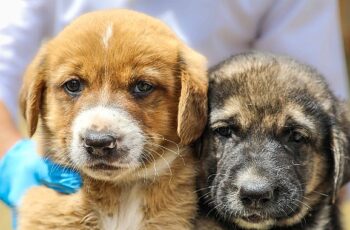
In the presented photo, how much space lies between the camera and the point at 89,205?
12.6ft

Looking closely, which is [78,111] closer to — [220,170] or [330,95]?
[220,170]

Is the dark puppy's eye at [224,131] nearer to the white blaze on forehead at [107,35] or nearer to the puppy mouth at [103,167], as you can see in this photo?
the puppy mouth at [103,167]

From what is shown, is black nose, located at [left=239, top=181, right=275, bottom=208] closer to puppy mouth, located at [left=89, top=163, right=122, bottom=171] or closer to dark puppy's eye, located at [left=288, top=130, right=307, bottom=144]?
dark puppy's eye, located at [left=288, top=130, right=307, bottom=144]

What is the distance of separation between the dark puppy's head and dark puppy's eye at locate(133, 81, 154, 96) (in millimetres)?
392

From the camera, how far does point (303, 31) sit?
492 cm

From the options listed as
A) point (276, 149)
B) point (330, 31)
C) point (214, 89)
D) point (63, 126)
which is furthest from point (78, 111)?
point (330, 31)

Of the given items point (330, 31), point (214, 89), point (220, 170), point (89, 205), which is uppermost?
point (330, 31)

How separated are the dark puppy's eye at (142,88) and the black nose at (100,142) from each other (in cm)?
32

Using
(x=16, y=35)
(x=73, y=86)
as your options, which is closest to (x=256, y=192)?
(x=73, y=86)

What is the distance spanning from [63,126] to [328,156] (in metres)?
1.47

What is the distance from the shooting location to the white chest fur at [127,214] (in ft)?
12.6

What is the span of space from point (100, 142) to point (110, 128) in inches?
3.3

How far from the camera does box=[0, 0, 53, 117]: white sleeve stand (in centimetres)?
481

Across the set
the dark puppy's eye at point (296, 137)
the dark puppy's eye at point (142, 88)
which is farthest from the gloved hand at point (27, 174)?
the dark puppy's eye at point (296, 137)
